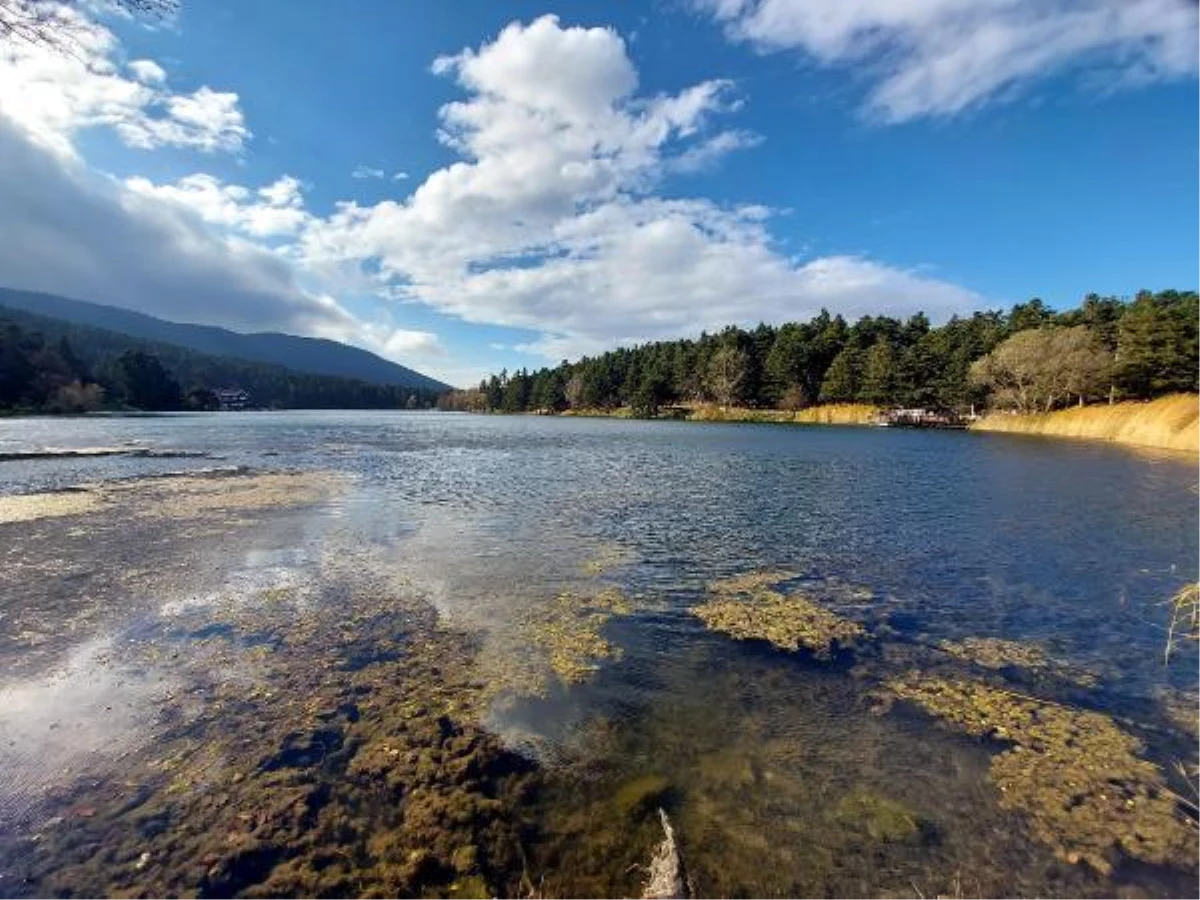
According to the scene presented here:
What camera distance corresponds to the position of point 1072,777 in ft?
27.4

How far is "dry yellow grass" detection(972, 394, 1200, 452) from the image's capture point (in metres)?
60.7

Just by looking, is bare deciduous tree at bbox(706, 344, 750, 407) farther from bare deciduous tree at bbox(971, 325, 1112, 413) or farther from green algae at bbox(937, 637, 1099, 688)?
green algae at bbox(937, 637, 1099, 688)

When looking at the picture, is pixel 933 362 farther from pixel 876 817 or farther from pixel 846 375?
pixel 876 817

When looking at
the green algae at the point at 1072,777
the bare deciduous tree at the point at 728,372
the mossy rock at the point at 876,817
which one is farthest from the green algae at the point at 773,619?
the bare deciduous tree at the point at 728,372

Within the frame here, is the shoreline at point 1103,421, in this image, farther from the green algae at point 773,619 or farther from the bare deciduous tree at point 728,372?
the green algae at point 773,619

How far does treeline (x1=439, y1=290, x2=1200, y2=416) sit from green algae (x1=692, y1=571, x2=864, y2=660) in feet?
280

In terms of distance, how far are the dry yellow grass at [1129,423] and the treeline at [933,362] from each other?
4.37 m

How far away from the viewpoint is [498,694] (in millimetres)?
10719

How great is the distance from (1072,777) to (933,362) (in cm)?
12061

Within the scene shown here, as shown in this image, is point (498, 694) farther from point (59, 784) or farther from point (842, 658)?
point (842, 658)

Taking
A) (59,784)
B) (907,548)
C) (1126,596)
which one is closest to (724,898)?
(59,784)

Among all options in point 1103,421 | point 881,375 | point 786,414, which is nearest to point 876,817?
point 1103,421

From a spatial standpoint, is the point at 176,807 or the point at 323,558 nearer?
the point at 176,807

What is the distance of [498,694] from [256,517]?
18.6 m
